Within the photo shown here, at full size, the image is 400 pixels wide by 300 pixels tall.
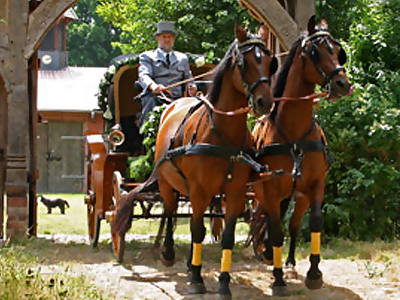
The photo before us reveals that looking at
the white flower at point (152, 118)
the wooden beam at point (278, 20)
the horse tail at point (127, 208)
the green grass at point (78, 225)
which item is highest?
the wooden beam at point (278, 20)

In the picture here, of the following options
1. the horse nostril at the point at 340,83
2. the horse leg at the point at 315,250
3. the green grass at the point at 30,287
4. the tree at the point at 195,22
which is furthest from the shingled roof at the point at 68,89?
the green grass at the point at 30,287

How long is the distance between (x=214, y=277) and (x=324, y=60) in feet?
8.82

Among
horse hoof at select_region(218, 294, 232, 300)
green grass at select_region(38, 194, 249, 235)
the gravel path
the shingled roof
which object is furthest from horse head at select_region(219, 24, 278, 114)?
the shingled roof

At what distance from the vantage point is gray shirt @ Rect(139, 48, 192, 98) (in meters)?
8.77

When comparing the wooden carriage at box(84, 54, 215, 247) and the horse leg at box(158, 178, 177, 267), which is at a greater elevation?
the wooden carriage at box(84, 54, 215, 247)

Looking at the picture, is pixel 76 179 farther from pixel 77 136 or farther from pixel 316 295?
pixel 316 295

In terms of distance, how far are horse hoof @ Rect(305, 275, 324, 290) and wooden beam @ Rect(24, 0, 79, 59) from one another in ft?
15.9

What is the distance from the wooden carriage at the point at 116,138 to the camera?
29.7ft

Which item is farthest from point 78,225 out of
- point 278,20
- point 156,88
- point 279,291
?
point 279,291

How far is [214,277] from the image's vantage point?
7.64 metres

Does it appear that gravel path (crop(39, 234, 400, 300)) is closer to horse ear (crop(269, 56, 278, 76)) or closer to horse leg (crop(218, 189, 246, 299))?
horse leg (crop(218, 189, 246, 299))

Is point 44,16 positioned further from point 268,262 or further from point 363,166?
point 363,166

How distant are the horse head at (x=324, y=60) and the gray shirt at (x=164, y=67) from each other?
8.29ft

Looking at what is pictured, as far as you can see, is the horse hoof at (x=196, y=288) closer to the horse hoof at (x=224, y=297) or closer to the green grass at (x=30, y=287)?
the horse hoof at (x=224, y=297)
